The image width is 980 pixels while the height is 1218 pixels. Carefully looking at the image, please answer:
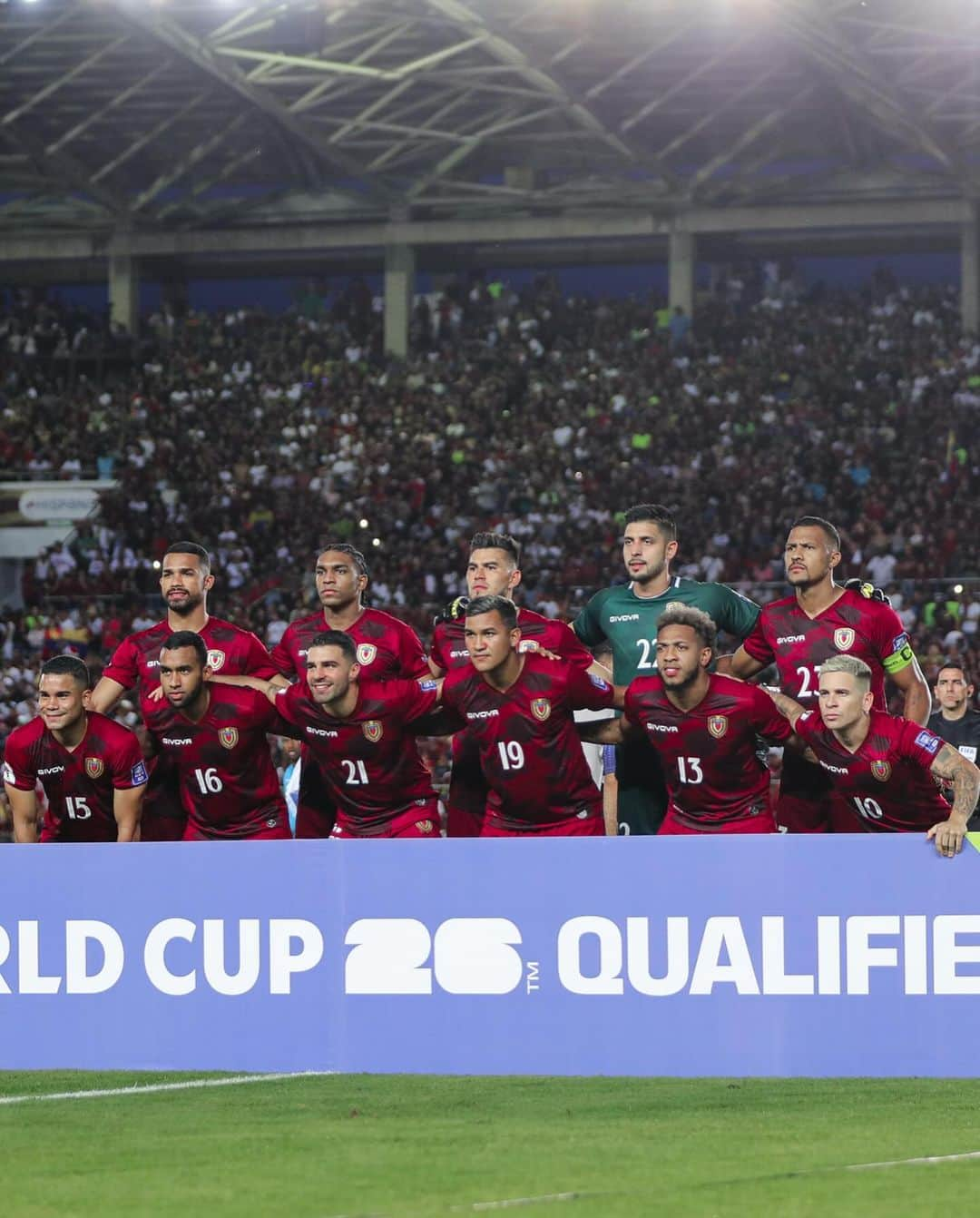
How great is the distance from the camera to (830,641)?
9539mm

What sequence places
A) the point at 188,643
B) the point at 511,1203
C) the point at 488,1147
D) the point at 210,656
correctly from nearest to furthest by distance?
1. the point at 511,1203
2. the point at 488,1147
3. the point at 188,643
4. the point at 210,656

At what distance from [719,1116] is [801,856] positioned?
1303 mm

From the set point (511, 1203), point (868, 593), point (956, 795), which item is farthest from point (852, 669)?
Result: point (511, 1203)

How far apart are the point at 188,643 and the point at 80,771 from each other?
82 cm

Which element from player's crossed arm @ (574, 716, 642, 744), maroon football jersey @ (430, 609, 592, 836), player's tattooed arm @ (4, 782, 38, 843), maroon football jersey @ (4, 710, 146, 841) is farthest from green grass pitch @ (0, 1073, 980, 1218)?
player's crossed arm @ (574, 716, 642, 744)

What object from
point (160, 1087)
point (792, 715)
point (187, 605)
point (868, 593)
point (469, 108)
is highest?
point (469, 108)

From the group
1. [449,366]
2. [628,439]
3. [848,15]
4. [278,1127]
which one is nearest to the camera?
[278,1127]

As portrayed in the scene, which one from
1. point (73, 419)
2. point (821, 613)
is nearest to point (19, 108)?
point (73, 419)

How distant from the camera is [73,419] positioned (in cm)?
3603

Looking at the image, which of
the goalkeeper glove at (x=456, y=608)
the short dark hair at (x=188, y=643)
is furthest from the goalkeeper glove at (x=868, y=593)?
the short dark hair at (x=188, y=643)

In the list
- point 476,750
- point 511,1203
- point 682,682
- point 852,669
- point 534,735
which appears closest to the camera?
point 511,1203

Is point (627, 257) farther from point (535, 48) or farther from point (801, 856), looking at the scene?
point (801, 856)

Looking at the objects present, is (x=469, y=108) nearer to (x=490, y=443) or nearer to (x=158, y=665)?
(x=490, y=443)

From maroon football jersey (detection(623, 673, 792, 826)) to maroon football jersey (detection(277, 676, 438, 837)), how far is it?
106cm
